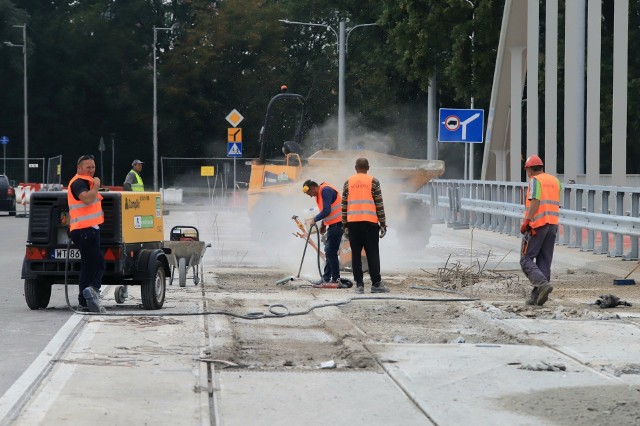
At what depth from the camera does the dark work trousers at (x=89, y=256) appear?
13578mm

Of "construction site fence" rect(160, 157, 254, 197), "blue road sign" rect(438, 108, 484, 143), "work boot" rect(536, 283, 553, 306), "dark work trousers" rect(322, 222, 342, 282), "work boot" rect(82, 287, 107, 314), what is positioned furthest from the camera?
"construction site fence" rect(160, 157, 254, 197)

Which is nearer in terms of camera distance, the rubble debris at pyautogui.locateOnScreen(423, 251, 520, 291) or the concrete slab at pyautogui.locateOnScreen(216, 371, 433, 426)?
the concrete slab at pyautogui.locateOnScreen(216, 371, 433, 426)

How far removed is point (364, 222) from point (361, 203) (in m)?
0.24

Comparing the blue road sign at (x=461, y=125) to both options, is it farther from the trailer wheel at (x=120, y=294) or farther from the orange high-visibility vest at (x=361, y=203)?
the trailer wheel at (x=120, y=294)

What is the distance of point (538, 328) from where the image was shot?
12539 mm

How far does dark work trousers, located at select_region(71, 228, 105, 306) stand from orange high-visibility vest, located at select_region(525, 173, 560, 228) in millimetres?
4829

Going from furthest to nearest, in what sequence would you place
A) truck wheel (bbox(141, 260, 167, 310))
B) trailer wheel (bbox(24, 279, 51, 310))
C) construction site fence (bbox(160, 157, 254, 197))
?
1. construction site fence (bbox(160, 157, 254, 197))
2. trailer wheel (bbox(24, 279, 51, 310))
3. truck wheel (bbox(141, 260, 167, 310))

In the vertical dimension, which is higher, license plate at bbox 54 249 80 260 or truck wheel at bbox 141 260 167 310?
license plate at bbox 54 249 80 260

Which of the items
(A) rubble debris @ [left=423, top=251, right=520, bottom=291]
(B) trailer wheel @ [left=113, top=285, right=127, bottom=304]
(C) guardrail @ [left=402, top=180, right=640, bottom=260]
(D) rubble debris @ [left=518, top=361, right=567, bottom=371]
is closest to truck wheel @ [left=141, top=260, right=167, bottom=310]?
(B) trailer wheel @ [left=113, top=285, right=127, bottom=304]

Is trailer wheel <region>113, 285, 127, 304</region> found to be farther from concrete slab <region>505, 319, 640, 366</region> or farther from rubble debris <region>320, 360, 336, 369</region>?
rubble debris <region>320, 360, 336, 369</region>

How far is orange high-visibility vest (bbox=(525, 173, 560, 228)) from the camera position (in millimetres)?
15328

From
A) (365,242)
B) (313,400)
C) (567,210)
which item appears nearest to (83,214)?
(365,242)

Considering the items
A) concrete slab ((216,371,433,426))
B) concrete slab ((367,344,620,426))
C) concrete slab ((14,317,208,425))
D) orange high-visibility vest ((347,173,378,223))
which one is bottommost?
concrete slab ((367,344,620,426))

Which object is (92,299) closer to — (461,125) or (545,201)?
(545,201)
